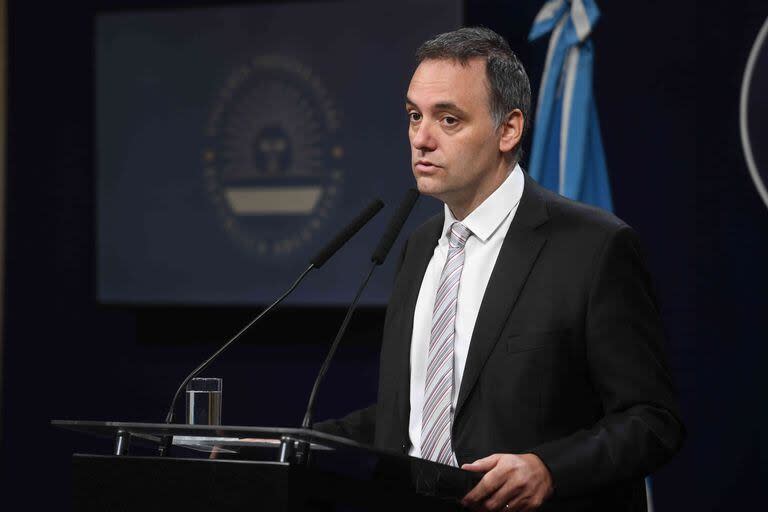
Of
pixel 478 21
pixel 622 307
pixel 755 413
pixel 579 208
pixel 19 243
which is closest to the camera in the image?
pixel 622 307

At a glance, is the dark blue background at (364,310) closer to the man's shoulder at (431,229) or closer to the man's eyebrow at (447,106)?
the man's shoulder at (431,229)

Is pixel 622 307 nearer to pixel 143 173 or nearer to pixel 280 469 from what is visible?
pixel 280 469

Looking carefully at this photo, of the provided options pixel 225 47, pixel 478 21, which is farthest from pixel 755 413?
pixel 225 47

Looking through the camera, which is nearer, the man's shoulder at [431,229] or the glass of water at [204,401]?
the glass of water at [204,401]

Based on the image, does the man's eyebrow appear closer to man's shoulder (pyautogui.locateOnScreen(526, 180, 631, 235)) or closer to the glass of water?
man's shoulder (pyautogui.locateOnScreen(526, 180, 631, 235))

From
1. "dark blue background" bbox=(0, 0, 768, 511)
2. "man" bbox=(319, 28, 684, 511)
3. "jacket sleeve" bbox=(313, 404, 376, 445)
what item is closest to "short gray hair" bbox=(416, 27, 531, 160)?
"man" bbox=(319, 28, 684, 511)

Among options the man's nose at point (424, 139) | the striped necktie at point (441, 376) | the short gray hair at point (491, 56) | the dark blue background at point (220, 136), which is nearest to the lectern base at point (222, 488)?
the striped necktie at point (441, 376)

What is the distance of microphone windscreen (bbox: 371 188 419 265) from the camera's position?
6.05ft

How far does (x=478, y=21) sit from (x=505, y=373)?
2.09 m

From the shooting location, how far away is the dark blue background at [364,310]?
344 centimetres

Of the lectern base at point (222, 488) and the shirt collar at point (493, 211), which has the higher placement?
the shirt collar at point (493, 211)

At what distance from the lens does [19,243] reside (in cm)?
429

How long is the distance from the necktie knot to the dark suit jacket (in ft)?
0.33

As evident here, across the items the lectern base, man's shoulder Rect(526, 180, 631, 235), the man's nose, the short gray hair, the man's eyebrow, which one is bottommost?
the lectern base
